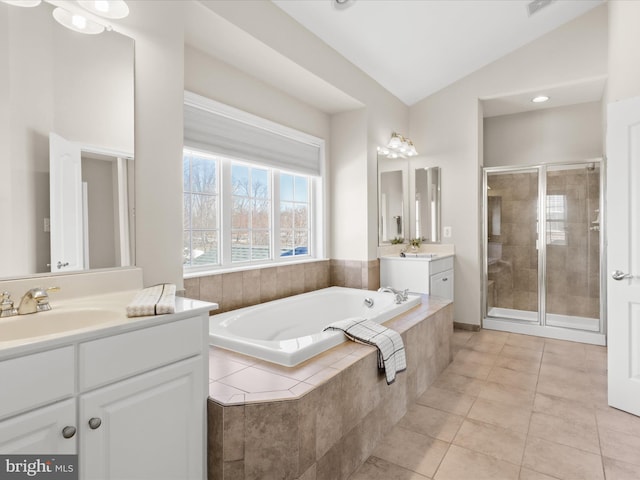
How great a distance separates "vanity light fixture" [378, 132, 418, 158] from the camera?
158 inches

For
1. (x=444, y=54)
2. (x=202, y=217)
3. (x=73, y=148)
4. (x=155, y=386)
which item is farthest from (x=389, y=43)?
(x=155, y=386)

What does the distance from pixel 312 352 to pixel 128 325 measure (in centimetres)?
96

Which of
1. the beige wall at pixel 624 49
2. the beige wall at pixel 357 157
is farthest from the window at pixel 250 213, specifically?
the beige wall at pixel 624 49

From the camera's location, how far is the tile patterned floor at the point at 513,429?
1801 mm

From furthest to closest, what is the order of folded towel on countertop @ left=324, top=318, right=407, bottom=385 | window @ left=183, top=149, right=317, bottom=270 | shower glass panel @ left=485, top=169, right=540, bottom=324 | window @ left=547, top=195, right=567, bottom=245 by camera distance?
shower glass panel @ left=485, top=169, right=540, bottom=324 → window @ left=547, top=195, right=567, bottom=245 → window @ left=183, top=149, right=317, bottom=270 → folded towel on countertop @ left=324, top=318, right=407, bottom=385

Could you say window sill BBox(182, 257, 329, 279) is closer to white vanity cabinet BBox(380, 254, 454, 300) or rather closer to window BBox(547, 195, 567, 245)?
white vanity cabinet BBox(380, 254, 454, 300)

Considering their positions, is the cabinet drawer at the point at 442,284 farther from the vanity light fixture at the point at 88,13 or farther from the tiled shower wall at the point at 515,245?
the vanity light fixture at the point at 88,13

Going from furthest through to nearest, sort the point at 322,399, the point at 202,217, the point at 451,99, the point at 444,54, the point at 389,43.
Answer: the point at 451,99, the point at 444,54, the point at 389,43, the point at 202,217, the point at 322,399

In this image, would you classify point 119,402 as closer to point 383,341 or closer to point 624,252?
point 383,341

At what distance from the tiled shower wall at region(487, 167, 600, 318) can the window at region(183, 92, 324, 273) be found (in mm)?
2152

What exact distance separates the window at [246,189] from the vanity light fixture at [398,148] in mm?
754

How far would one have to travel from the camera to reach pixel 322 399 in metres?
1.59

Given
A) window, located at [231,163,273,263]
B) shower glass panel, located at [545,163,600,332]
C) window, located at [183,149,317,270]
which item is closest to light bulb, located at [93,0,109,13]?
window, located at [183,149,317,270]

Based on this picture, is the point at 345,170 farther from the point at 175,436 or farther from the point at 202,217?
the point at 175,436
